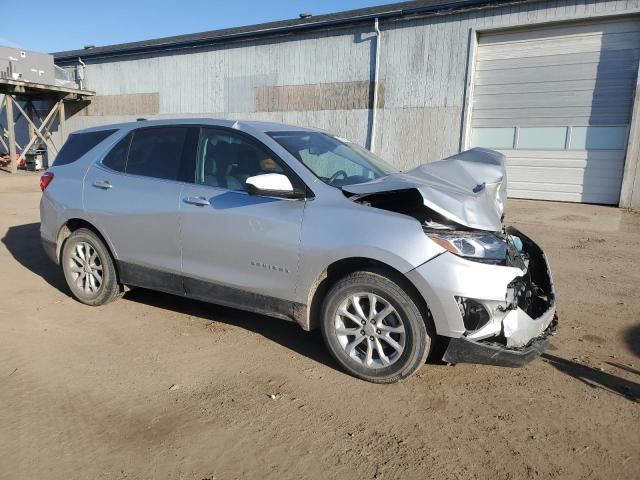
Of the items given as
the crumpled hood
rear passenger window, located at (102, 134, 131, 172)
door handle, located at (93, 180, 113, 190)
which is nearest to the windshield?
the crumpled hood

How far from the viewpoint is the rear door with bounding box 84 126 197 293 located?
410 cm

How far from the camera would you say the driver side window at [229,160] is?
12.3 ft

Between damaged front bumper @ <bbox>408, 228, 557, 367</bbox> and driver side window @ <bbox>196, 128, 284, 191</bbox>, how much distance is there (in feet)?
4.75

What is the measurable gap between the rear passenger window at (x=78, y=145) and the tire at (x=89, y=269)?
2.55 ft

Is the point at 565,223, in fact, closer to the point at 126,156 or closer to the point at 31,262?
the point at 126,156

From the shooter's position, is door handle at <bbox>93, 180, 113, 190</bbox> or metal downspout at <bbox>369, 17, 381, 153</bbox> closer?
door handle at <bbox>93, 180, 113, 190</bbox>

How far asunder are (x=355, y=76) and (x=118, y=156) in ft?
39.5

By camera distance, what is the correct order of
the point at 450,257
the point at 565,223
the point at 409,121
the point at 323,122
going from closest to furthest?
the point at 450,257 < the point at 565,223 < the point at 409,121 < the point at 323,122

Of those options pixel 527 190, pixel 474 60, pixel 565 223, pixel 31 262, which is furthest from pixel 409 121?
pixel 31 262

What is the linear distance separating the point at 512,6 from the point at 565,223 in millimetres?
6241

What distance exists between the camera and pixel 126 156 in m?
4.53

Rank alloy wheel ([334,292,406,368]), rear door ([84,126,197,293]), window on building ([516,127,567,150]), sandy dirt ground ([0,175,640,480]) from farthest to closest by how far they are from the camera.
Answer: window on building ([516,127,567,150]), rear door ([84,126,197,293]), alloy wheel ([334,292,406,368]), sandy dirt ground ([0,175,640,480])

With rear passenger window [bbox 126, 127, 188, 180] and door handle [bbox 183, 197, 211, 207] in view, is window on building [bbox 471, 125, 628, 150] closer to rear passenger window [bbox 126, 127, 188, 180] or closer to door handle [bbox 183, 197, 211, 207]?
rear passenger window [bbox 126, 127, 188, 180]

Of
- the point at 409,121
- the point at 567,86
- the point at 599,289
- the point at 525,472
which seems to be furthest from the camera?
the point at 409,121
